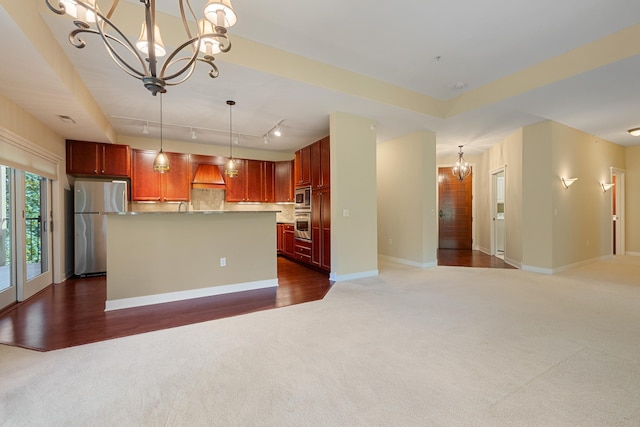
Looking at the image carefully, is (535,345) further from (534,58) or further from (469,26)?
(534,58)

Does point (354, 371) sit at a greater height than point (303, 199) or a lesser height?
lesser

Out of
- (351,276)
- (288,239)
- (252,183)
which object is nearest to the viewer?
(351,276)

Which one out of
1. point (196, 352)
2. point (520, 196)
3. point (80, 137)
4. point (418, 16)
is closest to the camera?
point (196, 352)

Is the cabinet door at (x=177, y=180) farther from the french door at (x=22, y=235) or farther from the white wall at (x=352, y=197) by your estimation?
the white wall at (x=352, y=197)

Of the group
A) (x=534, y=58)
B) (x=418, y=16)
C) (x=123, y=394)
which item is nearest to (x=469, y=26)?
(x=418, y=16)

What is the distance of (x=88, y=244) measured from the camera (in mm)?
4867

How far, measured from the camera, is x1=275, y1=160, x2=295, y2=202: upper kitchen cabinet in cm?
676

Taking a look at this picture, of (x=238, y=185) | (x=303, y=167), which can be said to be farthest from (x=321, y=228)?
(x=238, y=185)

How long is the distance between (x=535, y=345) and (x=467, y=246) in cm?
579

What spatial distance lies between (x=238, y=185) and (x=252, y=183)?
1.13ft

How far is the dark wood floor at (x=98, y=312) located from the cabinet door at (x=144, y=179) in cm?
196

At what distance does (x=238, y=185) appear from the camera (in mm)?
6727

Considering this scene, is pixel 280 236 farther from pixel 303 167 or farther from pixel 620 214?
pixel 620 214

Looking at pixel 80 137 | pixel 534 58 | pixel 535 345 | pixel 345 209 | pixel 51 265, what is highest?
pixel 534 58
